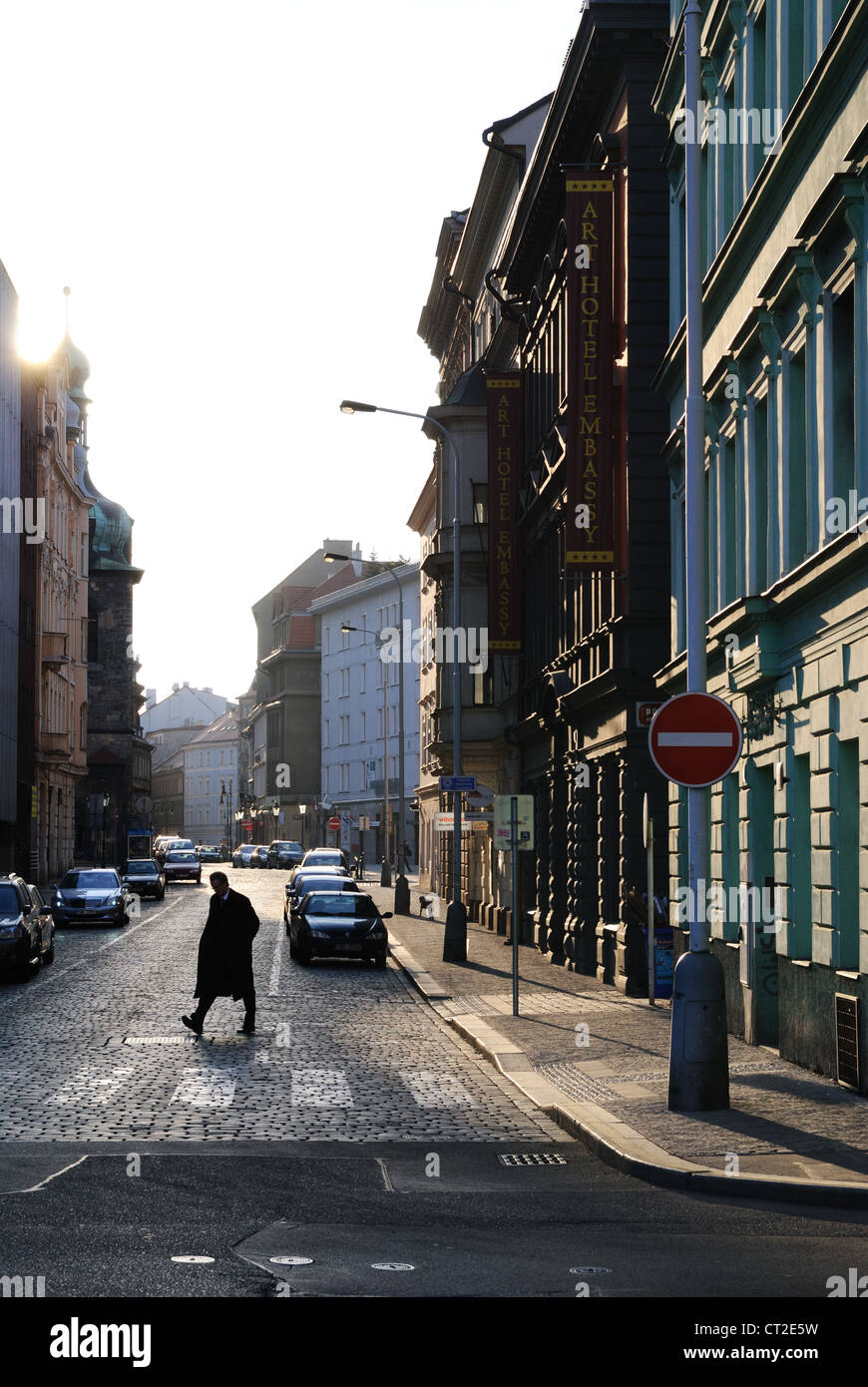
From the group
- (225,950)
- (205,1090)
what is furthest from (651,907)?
(205,1090)

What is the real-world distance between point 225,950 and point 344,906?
13555 mm

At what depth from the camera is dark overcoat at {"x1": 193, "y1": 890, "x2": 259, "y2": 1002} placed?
2047cm

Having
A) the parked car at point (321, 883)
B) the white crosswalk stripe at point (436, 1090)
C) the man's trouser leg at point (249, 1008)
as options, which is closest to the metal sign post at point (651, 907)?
the man's trouser leg at point (249, 1008)

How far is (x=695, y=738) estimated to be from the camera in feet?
45.4

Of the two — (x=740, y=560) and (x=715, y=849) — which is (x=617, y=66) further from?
(x=715, y=849)

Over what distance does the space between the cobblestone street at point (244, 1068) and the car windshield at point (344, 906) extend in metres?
2.84

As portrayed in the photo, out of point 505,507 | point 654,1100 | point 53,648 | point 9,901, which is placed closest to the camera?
point 654,1100

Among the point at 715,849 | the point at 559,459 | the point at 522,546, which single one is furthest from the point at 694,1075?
the point at 522,546

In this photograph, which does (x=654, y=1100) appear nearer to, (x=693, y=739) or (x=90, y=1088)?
(x=693, y=739)

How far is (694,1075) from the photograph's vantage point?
1380cm

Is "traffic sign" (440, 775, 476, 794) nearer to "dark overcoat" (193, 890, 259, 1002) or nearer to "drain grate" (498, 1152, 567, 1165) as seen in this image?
"dark overcoat" (193, 890, 259, 1002)

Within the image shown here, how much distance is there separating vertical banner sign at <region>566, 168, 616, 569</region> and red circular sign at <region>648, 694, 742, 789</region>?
519 inches

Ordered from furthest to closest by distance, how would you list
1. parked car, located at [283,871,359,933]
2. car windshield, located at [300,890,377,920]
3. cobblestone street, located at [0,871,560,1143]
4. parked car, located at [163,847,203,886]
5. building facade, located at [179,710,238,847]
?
building facade, located at [179,710,238,847] < parked car, located at [163,847,203,886] < parked car, located at [283,871,359,933] < car windshield, located at [300,890,377,920] < cobblestone street, located at [0,871,560,1143]

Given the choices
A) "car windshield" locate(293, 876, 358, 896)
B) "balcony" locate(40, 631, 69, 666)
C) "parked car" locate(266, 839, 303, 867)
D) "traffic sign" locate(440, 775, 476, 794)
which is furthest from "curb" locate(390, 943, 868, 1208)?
"parked car" locate(266, 839, 303, 867)
